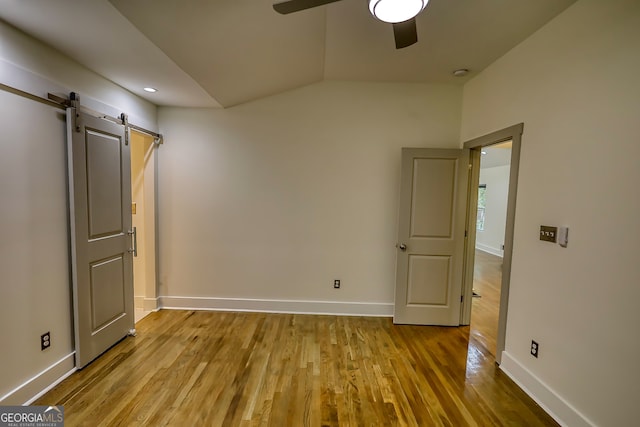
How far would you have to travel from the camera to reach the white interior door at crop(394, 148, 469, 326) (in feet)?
9.75

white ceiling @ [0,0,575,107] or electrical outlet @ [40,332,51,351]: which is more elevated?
white ceiling @ [0,0,575,107]

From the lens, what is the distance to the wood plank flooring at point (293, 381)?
179 cm

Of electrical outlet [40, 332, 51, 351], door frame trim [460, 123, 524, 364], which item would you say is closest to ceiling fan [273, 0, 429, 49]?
door frame trim [460, 123, 524, 364]

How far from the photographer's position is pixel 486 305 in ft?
12.3

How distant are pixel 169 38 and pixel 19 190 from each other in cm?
140

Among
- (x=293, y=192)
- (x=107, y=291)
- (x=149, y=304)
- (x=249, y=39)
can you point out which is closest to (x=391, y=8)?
(x=249, y=39)

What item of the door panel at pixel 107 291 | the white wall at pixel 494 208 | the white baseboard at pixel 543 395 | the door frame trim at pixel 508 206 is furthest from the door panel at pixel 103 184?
the white wall at pixel 494 208

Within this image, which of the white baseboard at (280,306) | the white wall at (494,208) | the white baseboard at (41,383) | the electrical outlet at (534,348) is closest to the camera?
the white baseboard at (41,383)

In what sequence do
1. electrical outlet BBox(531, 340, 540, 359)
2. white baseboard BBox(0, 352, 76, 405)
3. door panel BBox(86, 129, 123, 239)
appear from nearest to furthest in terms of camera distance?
white baseboard BBox(0, 352, 76, 405) → electrical outlet BBox(531, 340, 540, 359) → door panel BBox(86, 129, 123, 239)

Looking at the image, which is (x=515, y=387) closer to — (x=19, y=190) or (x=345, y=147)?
(x=345, y=147)

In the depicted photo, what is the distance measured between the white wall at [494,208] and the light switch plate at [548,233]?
19.9 feet

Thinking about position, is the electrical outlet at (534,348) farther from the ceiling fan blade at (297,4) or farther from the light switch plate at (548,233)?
the ceiling fan blade at (297,4)

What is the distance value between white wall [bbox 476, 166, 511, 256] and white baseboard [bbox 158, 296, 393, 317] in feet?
18.8

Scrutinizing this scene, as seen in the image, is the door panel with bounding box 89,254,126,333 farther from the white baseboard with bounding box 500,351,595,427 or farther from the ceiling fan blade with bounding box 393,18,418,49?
the white baseboard with bounding box 500,351,595,427
